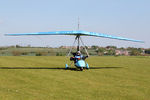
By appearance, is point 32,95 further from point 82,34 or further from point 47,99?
point 82,34

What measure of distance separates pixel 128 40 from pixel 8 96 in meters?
16.7

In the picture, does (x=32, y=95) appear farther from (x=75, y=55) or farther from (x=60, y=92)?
(x=75, y=55)

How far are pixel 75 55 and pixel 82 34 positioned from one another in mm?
2011

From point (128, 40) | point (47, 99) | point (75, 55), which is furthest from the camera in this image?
point (128, 40)

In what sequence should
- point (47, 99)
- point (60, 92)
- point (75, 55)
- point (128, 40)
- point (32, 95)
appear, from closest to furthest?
point (47, 99) → point (32, 95) → point (60, 92) → point (75, 55) → point (128, 40)

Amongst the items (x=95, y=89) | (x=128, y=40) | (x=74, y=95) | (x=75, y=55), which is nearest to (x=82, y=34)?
(x=75, y=55)

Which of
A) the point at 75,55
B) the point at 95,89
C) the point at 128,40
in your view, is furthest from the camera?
the point at 128,40

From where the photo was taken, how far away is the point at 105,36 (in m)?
22.5

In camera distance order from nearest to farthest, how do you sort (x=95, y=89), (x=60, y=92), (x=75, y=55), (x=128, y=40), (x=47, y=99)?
(x=47, y=99) < (x=60, y=92) < (x=95, y=89) < (x=75, y=55) < (x=128, y=40)

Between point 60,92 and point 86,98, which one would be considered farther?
point 60,92

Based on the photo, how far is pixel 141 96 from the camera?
398 inches

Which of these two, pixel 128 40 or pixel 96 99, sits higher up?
pixel 128 40

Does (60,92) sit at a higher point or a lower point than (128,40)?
lower

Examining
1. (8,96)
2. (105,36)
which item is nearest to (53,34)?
(105,36)
